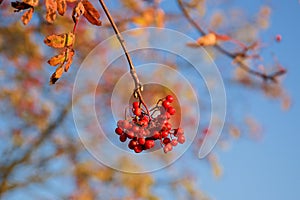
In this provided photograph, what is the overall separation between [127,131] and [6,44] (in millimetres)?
3126

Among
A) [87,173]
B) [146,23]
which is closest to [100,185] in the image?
[87,173]

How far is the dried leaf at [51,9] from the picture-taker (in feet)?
3.37

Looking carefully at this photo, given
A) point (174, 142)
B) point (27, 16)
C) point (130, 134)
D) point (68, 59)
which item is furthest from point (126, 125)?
point (27, 16)

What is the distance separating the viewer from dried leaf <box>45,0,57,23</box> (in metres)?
1.03

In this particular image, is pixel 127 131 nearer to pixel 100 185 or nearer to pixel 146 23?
pixel 146 23

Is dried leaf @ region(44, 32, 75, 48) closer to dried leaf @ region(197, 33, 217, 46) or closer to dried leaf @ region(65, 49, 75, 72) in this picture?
dried leaf @ region(65, 49, 75, 72)

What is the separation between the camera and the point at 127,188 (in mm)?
4719

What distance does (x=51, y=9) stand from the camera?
1.03 meters

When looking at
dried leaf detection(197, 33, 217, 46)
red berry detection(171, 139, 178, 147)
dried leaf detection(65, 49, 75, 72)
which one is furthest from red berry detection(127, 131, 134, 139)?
dried leaf detection(197, 33, 217, 46)

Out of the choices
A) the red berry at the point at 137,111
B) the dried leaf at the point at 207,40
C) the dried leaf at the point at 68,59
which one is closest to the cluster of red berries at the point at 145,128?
the red berry at the point at 137,111

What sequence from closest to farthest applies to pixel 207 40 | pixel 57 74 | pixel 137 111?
pixel 57 74 < pixel 137 111 < pixel 207 40

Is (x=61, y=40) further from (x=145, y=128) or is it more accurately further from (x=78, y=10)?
(x=145, y=128)

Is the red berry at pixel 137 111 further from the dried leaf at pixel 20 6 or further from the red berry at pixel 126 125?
the dried leaf at pixel 20 6

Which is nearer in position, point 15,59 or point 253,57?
point 253,57
